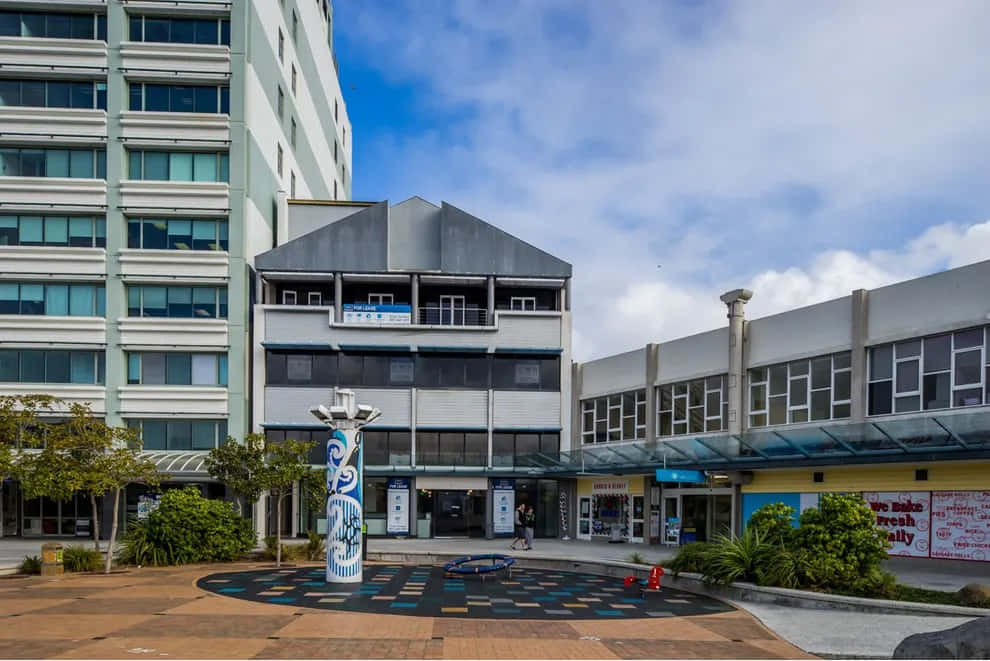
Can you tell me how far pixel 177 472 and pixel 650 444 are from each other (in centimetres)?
Result: 1930

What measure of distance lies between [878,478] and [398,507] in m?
22.4

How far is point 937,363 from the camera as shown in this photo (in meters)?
24.9

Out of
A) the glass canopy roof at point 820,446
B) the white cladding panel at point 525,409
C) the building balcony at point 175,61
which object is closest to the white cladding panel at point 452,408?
the white cladding panel at point 525,409

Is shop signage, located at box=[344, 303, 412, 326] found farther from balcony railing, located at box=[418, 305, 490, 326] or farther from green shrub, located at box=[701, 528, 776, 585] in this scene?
green shrub, located at box=[701, 528, 776, 585]

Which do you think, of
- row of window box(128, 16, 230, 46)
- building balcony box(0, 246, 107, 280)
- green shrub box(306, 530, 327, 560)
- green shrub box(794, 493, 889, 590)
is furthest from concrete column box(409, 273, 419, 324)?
green shrub box(794, 493, 889, 590)

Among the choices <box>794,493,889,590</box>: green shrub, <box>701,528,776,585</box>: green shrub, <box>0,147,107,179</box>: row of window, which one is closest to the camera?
<box>794,493,889,590</box>: green shrub

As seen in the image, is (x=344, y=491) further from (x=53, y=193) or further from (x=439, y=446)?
(x=53, y=193)

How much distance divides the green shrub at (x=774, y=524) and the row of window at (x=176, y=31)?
3224cm

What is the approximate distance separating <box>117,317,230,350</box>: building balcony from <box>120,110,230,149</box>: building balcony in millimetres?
7932

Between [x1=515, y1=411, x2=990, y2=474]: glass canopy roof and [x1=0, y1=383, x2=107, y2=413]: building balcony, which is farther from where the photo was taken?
[x1=0, y1=383, x2=107, y2=413]: building balcony

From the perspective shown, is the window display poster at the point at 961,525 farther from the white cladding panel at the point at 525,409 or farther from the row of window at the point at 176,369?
the row of window at the point at 176,369

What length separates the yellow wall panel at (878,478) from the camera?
22.8 meters

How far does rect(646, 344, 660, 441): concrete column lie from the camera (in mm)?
36812

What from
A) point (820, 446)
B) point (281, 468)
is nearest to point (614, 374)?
point (820, 446)
